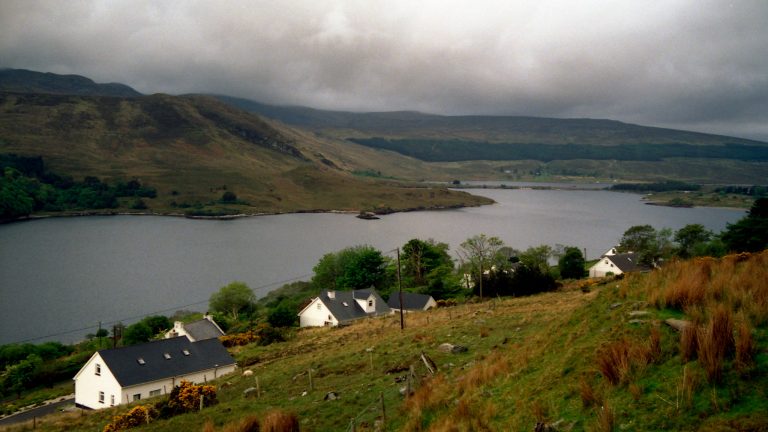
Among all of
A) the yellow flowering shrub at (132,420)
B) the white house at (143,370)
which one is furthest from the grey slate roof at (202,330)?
the yellow flowering shrub at (132,420)

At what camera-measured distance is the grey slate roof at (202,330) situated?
5088cm

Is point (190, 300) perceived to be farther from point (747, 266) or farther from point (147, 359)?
point (747, 266)

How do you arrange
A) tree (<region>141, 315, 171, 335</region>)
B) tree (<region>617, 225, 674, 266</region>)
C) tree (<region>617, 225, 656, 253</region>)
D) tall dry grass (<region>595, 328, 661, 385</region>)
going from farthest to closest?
tree (<region>617, 225, 656, 253</region>), tree (<region>617, 225, 674, 266</region>), tree (<region>141, 315, 171, 335</region>), tall dry grass (<region>595, 328, 661, 385</region>)

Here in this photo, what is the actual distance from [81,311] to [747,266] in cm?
8899

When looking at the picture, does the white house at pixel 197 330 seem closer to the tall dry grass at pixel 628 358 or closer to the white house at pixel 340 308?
the white house at pixel 340 308

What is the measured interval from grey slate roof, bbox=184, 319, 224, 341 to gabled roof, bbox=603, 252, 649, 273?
55.3 m

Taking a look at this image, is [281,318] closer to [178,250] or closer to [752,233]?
[752,233]

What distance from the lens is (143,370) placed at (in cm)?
3606

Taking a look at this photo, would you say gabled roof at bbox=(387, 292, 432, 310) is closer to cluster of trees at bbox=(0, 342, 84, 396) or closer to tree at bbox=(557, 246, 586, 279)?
tree at bbox=(557, 246, 586, 279)

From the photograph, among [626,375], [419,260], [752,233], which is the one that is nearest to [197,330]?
[419,260]

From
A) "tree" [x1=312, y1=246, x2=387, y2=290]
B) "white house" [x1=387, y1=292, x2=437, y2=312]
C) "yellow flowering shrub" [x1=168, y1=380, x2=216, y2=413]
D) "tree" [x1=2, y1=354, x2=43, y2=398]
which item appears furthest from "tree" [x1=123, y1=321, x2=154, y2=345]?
"yellow flowering shrub" [x1=168, y1=380, x2=216, y2=413]

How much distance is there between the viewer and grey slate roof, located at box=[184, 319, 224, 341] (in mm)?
50875

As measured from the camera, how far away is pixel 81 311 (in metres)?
80.0

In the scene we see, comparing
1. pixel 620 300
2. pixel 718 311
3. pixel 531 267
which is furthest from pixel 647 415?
pixel 531 267
